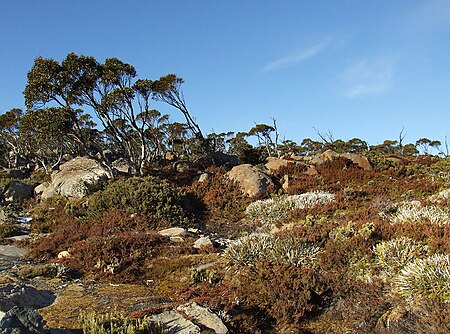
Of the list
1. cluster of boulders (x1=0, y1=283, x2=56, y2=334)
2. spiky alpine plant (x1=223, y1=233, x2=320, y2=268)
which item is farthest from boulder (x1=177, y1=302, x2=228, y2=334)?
cluster of boulders (x1=0, y1=283, x2=56, y2=334)

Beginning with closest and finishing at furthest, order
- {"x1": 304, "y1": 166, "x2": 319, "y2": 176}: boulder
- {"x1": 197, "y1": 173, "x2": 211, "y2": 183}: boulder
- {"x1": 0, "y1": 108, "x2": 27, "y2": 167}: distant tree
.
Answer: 1. {"x1": 197, "y1": 173, "x2": 211, "y2": 183}: boulder
2. {"x1": 304, "y1": 166, "x2": 319, "y2": 176}: boulder
3. {"x1": 0, "y1": 108, "x2": 27, "y2": 167}: distant tree

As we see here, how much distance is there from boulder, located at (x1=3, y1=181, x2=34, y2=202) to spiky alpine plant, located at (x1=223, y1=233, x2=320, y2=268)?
17.5m

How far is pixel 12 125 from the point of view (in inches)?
→ 1650

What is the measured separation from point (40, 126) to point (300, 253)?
18.9 meters

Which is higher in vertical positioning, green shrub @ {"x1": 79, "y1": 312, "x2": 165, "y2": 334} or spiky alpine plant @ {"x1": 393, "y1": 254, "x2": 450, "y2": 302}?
spiky alpine plant @ {"x1": 393, "y1": 254, "x2": 450, "y2": 302}

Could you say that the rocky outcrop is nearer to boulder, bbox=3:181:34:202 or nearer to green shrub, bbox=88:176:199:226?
boulder, bbox=3:181:34:202

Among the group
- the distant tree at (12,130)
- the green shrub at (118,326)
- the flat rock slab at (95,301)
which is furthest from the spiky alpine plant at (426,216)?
the distant tree at (12,130)

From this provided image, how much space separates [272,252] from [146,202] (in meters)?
8.74

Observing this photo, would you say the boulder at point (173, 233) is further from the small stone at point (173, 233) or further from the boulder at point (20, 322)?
the boulder at point (20, 322)

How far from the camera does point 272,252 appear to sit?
8.28 metres

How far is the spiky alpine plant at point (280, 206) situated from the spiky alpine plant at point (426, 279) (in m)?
8.28

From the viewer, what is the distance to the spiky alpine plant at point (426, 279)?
6.13 meters

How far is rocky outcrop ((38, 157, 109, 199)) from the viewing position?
20641mm

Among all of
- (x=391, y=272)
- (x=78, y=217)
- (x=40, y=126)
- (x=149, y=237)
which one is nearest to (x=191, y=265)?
(x=149, y=237)
